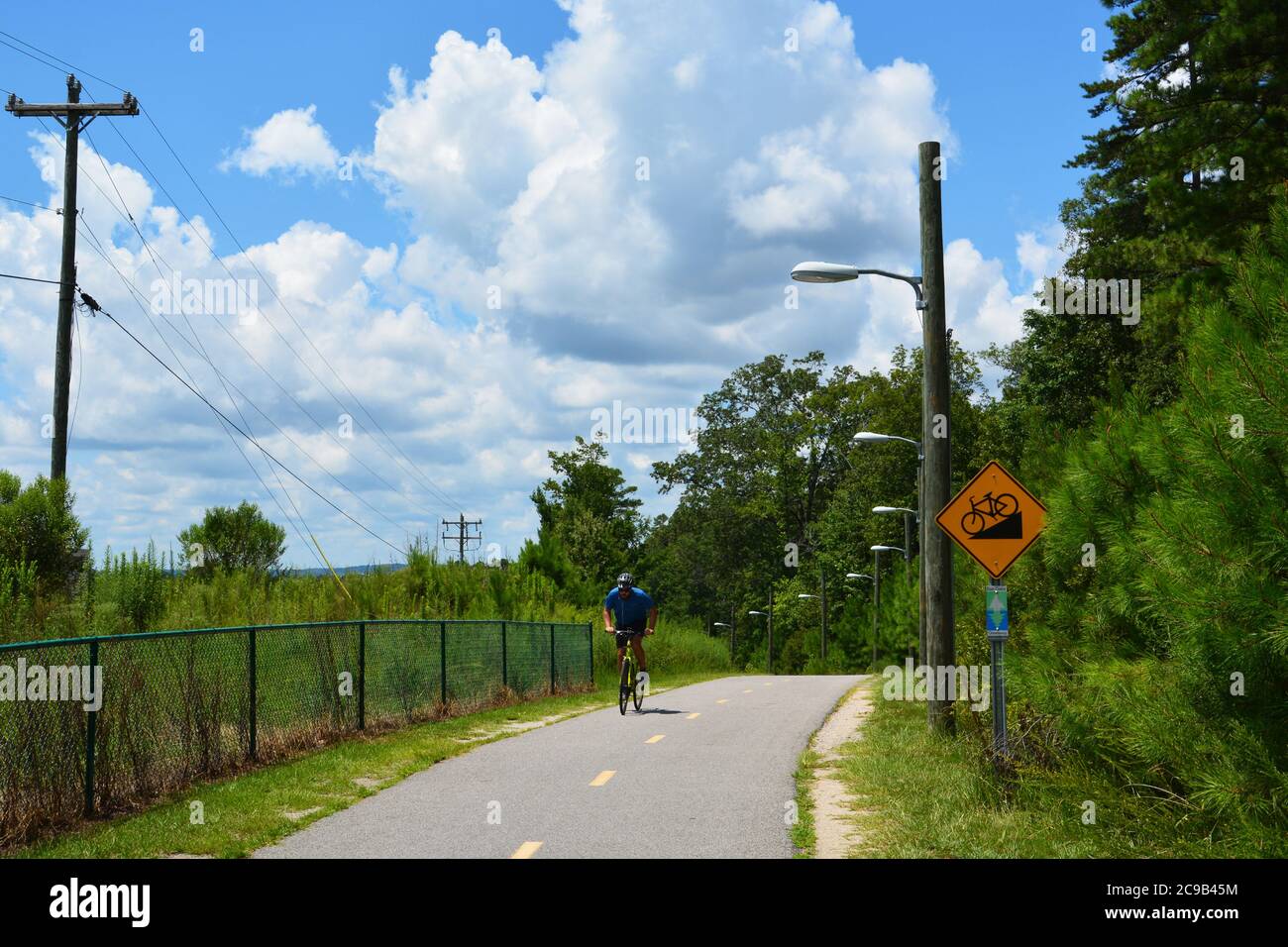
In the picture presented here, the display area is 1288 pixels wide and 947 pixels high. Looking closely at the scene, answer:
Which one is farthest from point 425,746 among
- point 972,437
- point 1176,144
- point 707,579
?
point 707,579

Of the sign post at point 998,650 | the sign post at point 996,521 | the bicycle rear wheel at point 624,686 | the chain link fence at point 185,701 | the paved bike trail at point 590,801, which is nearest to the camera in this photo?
the paved bike trail at point 590,801

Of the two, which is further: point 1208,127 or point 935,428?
point 1208,127

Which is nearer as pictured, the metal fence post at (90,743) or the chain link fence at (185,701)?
the chain link fence at (185,701)

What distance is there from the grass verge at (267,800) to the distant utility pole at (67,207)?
11974 millimetres

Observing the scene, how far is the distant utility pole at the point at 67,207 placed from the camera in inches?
941

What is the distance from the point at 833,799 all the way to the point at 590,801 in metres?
2.16

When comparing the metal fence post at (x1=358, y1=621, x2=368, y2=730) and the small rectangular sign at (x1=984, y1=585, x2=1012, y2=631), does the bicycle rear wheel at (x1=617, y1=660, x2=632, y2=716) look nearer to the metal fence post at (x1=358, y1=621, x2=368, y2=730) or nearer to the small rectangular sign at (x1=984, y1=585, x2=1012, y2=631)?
the metal fence post at (x1=358, y1=621, x2=368, y2=730)

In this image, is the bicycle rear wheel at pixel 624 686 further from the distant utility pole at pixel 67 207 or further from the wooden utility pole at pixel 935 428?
the distant utility pole at pixel 67 207

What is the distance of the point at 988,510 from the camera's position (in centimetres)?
1116

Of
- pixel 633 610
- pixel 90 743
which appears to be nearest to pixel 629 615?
pixel 633 610

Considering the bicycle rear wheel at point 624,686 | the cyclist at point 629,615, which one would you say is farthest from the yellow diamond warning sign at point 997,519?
the bicycle rear wheel at point 624,686

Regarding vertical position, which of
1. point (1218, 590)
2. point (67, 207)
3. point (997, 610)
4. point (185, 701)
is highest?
point (67, 207)

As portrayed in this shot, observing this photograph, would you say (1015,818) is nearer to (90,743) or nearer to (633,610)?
(90,743)

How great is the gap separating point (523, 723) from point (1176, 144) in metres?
16.1
